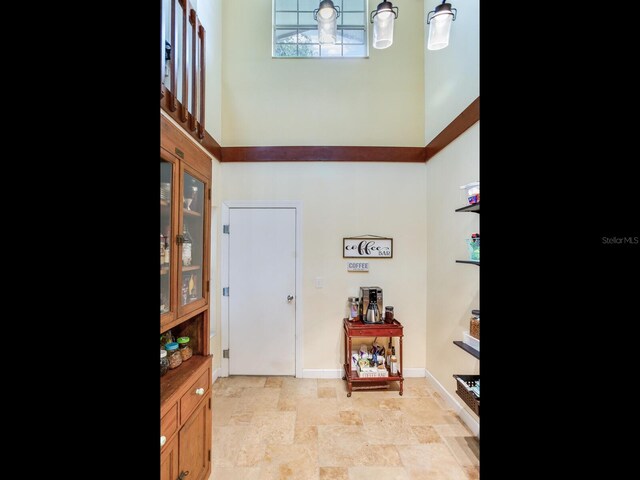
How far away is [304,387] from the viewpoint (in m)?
2.93

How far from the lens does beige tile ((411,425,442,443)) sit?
213cm

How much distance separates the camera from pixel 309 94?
3236 millimetres

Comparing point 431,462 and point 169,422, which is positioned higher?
point 169,422

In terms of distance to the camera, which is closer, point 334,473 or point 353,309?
point 334,473

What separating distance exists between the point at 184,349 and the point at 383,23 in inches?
116

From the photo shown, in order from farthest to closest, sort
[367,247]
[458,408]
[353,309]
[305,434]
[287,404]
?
[367,247]
[353,309]
[287,404]
[458,408]
[305,434]

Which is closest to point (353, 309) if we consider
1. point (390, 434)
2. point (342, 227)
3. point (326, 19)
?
point (342, 227)

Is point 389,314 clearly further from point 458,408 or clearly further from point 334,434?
point 334,434

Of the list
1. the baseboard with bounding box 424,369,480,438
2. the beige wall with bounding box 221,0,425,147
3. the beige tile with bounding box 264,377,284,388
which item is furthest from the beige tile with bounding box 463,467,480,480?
the beige wall with bounding box 221,0,425,147

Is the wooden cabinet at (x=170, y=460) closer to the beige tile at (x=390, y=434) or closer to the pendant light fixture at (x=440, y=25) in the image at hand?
the beige tile at (x=390, y=434)

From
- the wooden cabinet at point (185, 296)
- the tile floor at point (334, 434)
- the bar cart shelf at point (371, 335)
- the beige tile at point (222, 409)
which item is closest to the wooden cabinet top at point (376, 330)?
the bar cart shelf at point (371, 335)
